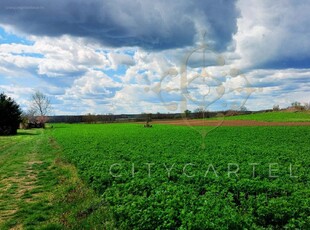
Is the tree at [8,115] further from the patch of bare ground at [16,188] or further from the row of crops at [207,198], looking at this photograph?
the row of crops at [207,198]

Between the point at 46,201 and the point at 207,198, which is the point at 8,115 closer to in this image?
the point at 46,201

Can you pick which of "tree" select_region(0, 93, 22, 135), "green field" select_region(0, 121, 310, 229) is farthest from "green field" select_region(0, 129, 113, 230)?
"tree" select_region(0, 93, 22, 135)

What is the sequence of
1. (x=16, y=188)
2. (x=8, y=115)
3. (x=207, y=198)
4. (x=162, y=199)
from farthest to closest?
(x=8, y=115) → (x=16, y=188) → (x=207, y=198) → (x=162, y=199)

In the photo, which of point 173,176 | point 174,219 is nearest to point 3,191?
point 173,176

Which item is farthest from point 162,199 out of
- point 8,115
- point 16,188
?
point 8,115

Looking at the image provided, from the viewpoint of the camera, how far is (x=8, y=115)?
56656mm

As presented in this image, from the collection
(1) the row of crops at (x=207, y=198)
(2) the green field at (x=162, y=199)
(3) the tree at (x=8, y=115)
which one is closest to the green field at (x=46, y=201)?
(2) the green field at (x=162, y=199)

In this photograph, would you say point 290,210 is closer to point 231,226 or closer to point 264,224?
point 264,224

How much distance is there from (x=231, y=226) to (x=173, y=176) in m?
5.39

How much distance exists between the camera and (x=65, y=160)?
20.9 meters

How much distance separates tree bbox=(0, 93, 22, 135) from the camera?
56344 mm

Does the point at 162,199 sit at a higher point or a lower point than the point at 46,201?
higher

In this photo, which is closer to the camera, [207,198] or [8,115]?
[207,198]

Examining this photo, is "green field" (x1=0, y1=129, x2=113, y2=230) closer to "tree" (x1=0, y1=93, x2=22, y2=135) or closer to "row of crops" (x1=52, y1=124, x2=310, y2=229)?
"row of crops" (x1=52, y1=124, x2=310, y2=229)
